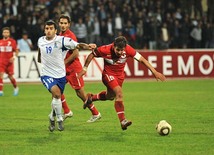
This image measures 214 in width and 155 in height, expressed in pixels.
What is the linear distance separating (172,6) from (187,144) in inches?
831

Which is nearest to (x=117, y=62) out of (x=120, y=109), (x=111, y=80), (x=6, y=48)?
(x=111, y=80)

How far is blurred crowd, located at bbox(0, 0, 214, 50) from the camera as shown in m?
27.6

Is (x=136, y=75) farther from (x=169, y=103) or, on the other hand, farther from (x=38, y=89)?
(x=169, y=103)

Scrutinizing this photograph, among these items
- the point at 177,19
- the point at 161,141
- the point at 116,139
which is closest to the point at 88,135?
the point at 116,139

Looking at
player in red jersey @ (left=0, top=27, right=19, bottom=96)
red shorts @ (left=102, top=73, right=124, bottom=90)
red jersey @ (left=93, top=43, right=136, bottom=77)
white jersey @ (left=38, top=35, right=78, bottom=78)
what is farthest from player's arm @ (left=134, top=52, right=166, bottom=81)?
player in red jersey @ (left=0, top=27, right=19, bottom=96)

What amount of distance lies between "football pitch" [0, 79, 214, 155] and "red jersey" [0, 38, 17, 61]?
4.52 feet

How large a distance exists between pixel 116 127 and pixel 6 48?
9561mm

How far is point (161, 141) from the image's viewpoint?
10828mm

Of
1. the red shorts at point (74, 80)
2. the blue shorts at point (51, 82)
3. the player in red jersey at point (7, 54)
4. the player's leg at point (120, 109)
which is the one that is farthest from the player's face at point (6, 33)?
the player's leg at point (120, 109)

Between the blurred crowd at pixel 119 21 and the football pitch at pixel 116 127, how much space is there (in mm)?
6648

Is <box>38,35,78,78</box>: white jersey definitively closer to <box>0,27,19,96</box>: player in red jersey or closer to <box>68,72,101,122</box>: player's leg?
<box>68,72,101,122</box>: player's leg

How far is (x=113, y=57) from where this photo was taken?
1235 centimetres

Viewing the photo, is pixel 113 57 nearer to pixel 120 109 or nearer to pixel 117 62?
pixel 117 62

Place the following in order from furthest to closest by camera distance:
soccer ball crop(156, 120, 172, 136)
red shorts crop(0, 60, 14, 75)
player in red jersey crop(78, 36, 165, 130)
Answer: red shorts crop(0, 60, 14, 75) < player in red jersey crop(78, 36, 165, 130) < soccer ball crop(156, 120, 172, 136)
